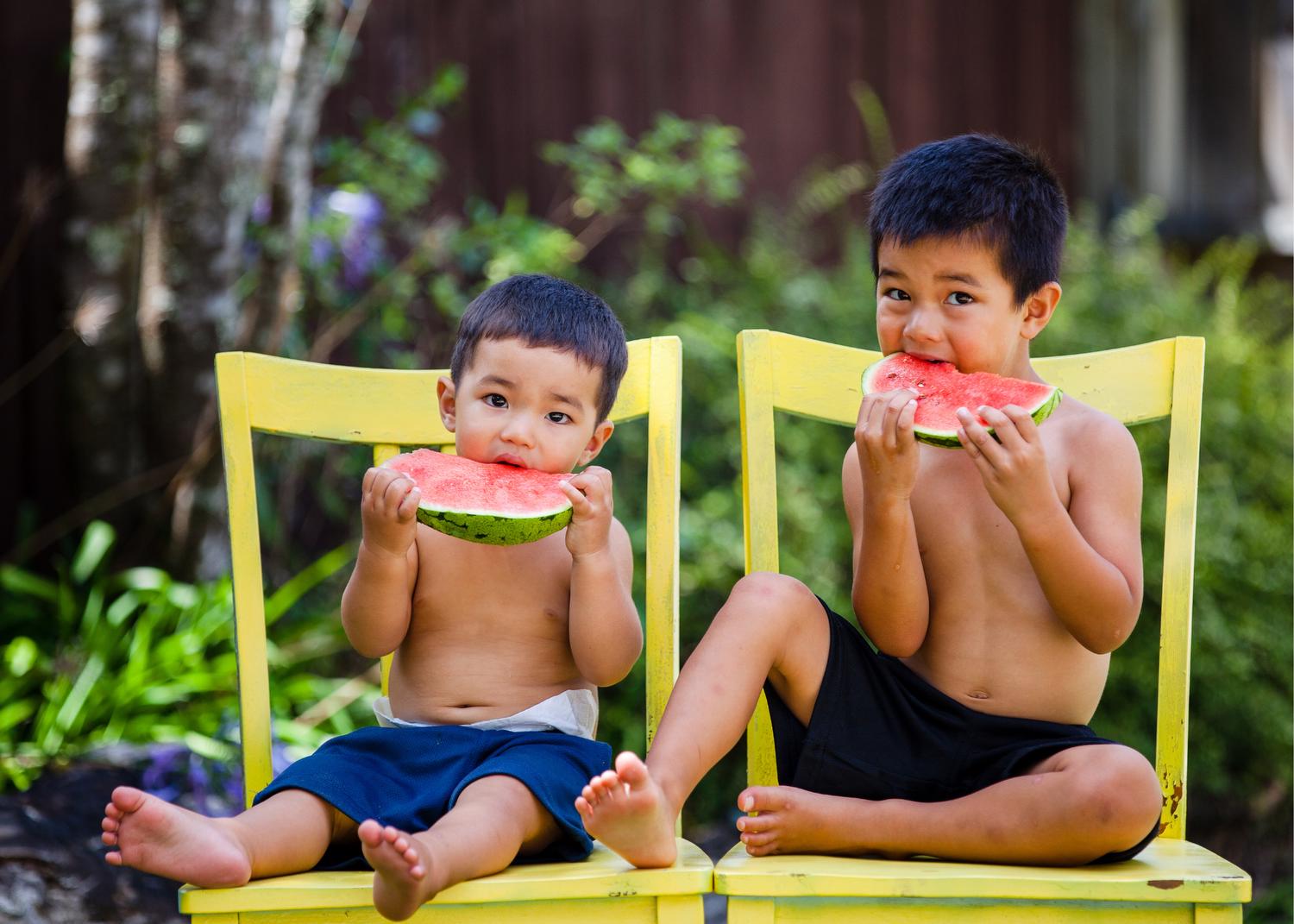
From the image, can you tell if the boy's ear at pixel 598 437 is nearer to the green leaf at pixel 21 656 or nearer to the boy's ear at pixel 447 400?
the boy's ear at pixel 447 400

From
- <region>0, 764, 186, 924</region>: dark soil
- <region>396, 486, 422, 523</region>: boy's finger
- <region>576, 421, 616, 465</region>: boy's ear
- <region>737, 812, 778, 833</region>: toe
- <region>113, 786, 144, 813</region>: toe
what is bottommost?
<region>0, 764, 186, 924</region>: dark soil

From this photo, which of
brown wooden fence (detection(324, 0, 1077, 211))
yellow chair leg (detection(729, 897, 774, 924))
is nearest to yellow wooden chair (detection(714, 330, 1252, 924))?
yellow chair leg (detection(729, 897, 774, 924))

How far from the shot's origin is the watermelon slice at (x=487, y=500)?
8.03 feet

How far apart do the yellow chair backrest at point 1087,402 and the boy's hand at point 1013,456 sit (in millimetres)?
487

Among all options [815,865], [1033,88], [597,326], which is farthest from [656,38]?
[815,865]

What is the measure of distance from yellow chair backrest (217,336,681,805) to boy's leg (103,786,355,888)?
0.38 meters

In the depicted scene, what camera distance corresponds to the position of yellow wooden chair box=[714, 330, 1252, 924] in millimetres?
2117

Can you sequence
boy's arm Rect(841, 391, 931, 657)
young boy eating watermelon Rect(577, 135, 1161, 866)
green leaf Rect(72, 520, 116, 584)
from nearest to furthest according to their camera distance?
young boy eating watermelon Rect(577, 135, 1161, 866) < boy's arm Rect(841, 391, 931, 657) < green leaf Rect(72, 520, 116, 584)

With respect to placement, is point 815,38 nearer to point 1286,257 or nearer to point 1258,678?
point 1286,257

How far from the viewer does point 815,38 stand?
7215mm

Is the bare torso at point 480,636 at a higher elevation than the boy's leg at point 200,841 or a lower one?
higher

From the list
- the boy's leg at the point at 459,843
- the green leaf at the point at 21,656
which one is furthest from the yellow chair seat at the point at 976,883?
the green leaf at the point at 21,656

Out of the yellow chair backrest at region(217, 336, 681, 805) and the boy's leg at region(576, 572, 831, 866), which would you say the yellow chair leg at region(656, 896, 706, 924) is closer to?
the boy's leg at region(576, 572, 831, 866)

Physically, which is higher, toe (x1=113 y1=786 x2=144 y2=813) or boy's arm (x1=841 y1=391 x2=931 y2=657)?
boy's arm (x1=841 y1=391 x2=931 y2=657)
